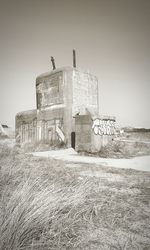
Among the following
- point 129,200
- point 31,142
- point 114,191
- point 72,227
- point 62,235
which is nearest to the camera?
point 62,235

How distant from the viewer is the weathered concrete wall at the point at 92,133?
7789 mm

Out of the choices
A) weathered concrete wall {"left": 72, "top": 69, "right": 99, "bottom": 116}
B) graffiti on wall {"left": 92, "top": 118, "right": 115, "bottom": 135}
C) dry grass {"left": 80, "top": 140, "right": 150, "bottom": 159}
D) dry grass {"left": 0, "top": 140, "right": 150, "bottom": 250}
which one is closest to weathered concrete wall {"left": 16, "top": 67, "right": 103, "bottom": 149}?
weathered concrete wall {"left": 72, "top": 69, "right": 99, "bottom": 116}

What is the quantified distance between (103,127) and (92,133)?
0.69m

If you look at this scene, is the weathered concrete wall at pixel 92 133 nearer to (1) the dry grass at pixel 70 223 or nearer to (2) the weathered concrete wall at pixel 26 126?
(2) the weathered concrete wall at pixel 26 126

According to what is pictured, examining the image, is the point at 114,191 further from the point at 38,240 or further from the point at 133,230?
the point at 38,240

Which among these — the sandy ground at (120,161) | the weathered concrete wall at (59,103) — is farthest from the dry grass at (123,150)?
the weathered concrete wall at (59,103)

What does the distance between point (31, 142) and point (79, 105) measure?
3356 mm

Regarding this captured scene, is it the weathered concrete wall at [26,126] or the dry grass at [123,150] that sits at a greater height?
the weathered concrete wall at [26,126]

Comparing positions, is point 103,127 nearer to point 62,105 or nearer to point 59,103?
point 62,105

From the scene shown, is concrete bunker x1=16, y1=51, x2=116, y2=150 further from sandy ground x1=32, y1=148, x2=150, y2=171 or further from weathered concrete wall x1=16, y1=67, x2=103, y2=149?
sandy ground x1=32, y1=148, x2=150, y2=171

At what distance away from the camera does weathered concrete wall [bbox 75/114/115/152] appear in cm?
779

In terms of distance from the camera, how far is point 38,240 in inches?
59.9

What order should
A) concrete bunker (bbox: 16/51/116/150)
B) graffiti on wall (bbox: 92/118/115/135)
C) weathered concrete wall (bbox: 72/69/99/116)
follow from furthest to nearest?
weathered concrete wall (bbox: 72/69/99/116), concrete bunker (bbox: 16/51/116/150), graffiti on wall (bbox: 92/118/115/135)

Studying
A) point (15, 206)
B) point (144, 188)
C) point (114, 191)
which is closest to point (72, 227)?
point (15, 206)
